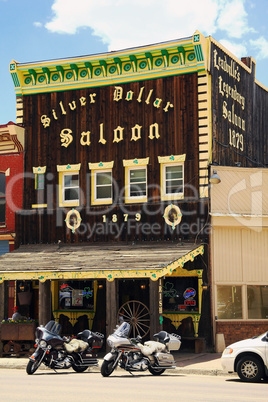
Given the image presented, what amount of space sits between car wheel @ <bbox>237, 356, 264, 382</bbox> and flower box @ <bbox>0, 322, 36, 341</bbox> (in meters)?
8.76

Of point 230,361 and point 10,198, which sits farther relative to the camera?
point 10,198

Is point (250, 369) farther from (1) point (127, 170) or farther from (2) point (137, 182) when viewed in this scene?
(1) point (127, 170)

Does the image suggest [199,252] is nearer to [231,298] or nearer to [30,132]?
[231,298]

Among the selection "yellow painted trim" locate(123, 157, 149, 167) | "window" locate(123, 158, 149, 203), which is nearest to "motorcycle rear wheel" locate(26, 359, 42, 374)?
"window" locate(123, 158, 149, 203)

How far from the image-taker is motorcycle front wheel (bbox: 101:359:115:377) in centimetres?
1706

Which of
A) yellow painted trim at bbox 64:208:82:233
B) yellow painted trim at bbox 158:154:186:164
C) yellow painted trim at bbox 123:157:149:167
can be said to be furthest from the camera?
yellow painted trim at bbox 64:208:82:233

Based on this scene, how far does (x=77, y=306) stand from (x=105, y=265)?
16.4ft

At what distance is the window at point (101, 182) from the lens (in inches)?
1024

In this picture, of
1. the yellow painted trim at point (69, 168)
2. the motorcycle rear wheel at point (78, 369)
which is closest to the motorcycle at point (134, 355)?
the motorcycle rear wheel at point (78, 369)

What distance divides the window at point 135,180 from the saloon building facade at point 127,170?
4cm

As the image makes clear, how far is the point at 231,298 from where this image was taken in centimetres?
2439

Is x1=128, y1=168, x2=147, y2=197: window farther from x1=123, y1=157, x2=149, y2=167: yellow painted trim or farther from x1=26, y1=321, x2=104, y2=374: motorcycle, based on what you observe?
x1=26, y1=321, x2=104, y2=374: motorcycle

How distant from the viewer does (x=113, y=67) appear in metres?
26.4

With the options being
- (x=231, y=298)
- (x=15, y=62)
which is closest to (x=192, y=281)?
(x=231, y=298)
